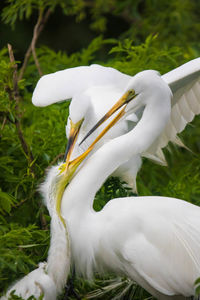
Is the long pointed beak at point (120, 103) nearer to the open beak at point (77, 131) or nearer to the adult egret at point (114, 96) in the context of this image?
the open beak at point (77, 131)

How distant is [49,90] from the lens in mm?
3117

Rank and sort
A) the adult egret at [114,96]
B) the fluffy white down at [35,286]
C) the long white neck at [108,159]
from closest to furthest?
the fluffy white down at [35,286] < the long white neck at [108,159] < the adult egret at [114,96]

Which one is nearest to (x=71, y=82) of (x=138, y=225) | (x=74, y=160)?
(x=74, y=160)

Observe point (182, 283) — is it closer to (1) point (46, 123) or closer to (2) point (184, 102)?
(2) point (184, 102)

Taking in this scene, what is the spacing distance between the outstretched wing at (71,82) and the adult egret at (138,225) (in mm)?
609

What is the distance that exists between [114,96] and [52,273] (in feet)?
3.65

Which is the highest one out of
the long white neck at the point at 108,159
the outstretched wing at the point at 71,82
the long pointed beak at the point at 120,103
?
the long pointed beak at the point at 120,103

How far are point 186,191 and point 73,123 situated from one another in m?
0.81

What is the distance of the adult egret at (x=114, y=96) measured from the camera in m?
2.84

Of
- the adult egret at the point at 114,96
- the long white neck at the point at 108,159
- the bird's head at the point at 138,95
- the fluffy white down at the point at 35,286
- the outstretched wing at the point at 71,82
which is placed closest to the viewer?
the fluffy white down at the point at 35,286

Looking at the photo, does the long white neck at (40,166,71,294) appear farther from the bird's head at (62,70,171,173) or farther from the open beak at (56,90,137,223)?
the bird's head at (62,70,171,173)

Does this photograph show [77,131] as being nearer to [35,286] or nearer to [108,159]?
[108,159]

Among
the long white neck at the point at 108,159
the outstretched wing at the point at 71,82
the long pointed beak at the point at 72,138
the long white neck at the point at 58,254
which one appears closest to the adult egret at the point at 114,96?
the outstretched wing at the point at 71,82

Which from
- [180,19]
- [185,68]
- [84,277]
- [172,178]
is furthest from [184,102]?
[180,19]
